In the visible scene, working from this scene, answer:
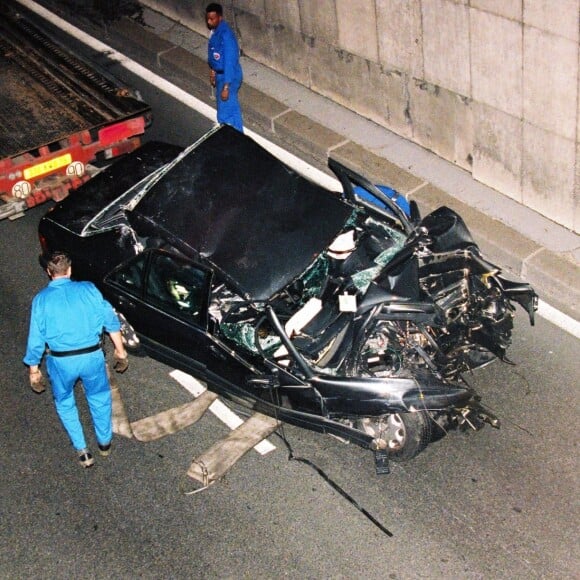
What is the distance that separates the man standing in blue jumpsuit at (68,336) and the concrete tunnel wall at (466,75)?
4.74 metres

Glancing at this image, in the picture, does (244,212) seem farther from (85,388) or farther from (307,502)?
(307,502)

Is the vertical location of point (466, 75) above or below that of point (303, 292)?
above

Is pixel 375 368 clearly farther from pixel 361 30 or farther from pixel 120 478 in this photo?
pixel 361 30

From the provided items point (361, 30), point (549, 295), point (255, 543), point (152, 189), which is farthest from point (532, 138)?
point (255, 543)

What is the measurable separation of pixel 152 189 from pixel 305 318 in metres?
1.93

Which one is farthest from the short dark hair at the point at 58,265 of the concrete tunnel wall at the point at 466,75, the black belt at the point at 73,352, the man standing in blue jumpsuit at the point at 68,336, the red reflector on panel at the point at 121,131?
the concrete tunnel wall at the point at 466,75

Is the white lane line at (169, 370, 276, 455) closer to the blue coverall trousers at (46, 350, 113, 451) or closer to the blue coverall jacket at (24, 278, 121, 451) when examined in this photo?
the blue coverall trousers at (46, 350, 113, 451)

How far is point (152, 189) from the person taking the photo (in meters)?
8.87

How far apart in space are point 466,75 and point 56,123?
4.67 meters

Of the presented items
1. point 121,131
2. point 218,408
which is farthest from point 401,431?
point 121,131

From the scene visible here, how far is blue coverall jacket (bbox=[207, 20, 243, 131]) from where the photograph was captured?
11.8 meters

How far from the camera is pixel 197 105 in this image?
43.9 ft

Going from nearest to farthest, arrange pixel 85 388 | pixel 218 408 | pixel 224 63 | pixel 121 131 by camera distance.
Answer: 1. pixel 85 388
2. pixel 218 408
3. pixel 121 131
4. pixel 224 63

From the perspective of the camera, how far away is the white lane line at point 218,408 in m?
8.46
